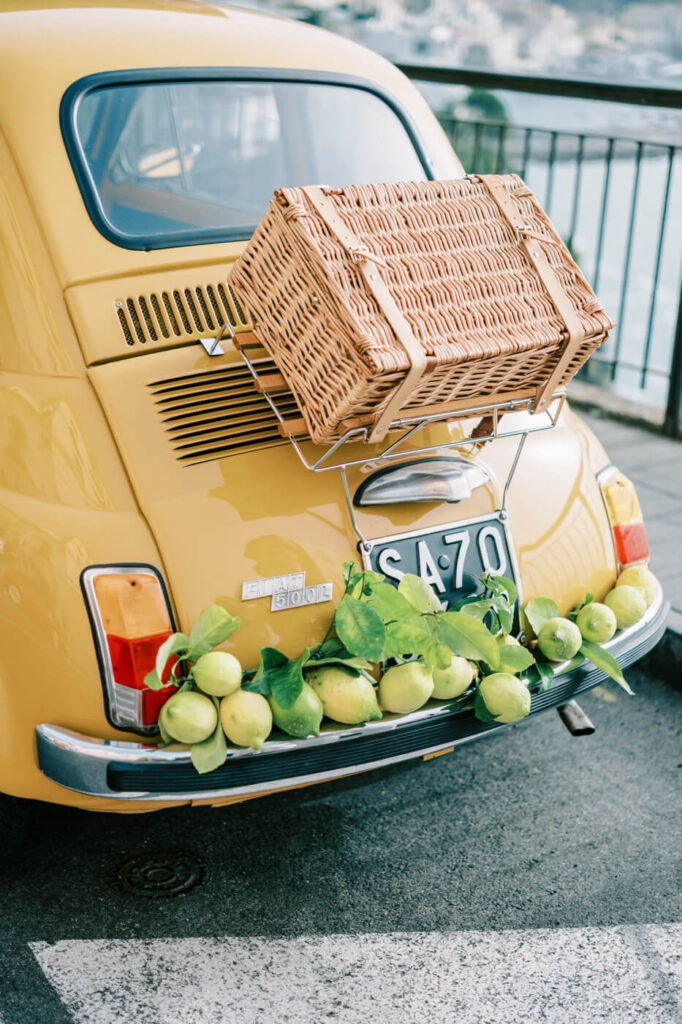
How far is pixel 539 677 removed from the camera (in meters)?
2.79

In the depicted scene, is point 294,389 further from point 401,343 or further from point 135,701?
point 135,701

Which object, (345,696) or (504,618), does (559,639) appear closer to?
(504,618)

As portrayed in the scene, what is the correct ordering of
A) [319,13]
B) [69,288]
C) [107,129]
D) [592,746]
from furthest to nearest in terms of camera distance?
[319,13]
[592,746]
[107,129]
[69,288]

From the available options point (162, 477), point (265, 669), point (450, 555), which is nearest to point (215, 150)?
point (162, 477)

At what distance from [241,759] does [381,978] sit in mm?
693

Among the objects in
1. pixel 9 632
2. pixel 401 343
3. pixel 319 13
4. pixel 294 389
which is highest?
pixel 401 343

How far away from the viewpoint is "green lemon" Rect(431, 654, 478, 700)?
8.59 ft

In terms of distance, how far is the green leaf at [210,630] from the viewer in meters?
2.46

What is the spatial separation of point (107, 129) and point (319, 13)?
14735mm

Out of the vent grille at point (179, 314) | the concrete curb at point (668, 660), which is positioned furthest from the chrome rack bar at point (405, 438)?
the concrete curb at point (668, 660)

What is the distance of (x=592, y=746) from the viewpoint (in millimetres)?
3613

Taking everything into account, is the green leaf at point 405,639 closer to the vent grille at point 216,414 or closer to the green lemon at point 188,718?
the green lemon at point 188,718

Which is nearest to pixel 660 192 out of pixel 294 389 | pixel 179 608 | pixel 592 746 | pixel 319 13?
pixel 592 746

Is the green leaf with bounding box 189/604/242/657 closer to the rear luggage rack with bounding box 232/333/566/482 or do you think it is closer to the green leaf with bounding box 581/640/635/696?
the rear luggage rack with bounding box 232/333/566/482
